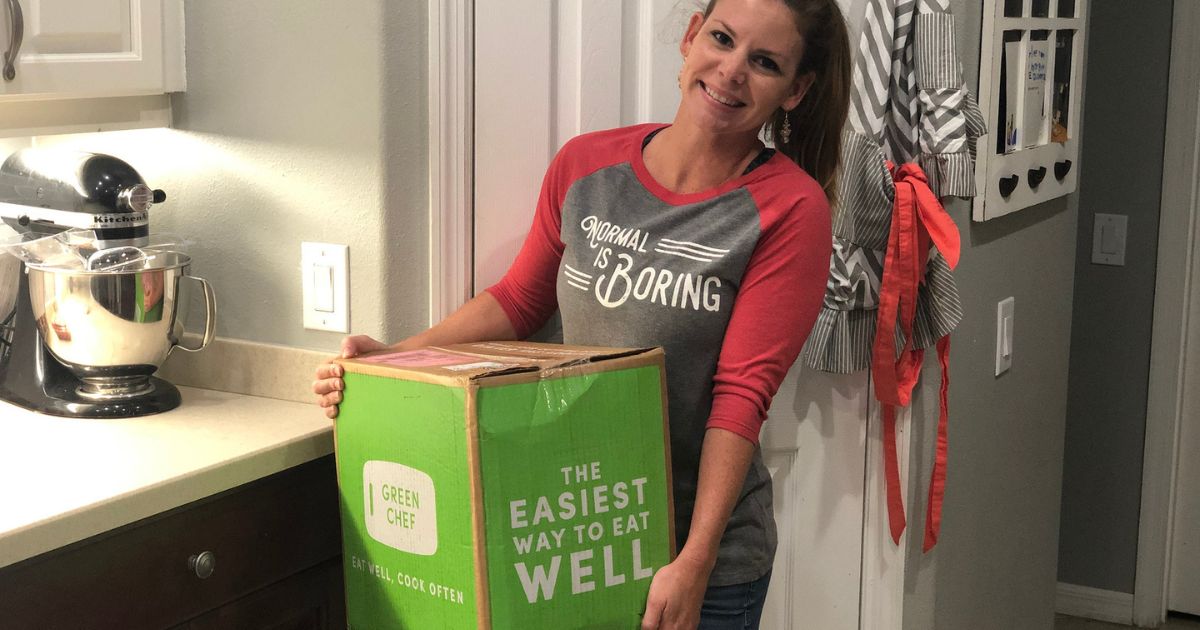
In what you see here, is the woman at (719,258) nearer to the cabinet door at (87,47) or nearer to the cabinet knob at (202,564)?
the cabinet knob at (202,564)

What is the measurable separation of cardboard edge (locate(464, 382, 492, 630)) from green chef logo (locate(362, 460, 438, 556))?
8cm

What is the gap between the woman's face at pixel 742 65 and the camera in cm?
153

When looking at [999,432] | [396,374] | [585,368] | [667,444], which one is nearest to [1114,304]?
[999,432]

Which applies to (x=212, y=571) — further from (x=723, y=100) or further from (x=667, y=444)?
(x=723, y=100)

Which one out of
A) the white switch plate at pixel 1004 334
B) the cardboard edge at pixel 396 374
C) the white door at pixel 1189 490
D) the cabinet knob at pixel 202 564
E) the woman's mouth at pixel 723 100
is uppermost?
the woman's mouth at pixel 723 100

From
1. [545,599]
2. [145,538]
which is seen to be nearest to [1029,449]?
[545,599]

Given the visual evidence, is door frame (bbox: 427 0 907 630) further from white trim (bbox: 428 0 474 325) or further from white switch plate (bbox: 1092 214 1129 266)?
white switch plate (bbox: 1092 214 1129 266)

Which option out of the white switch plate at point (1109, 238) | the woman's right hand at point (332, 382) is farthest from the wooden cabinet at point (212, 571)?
the white switch plate at point (1109, 238)

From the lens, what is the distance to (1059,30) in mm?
2479

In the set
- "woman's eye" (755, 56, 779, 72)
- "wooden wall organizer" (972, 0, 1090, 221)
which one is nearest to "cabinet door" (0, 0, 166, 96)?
"woman's eye" (755, 56, 779, 72)

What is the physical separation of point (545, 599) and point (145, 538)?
0.48 metres

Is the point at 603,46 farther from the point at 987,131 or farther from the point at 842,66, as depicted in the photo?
the point at 987,131

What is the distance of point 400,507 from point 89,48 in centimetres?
82

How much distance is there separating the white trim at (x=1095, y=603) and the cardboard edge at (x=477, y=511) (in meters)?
2.63
